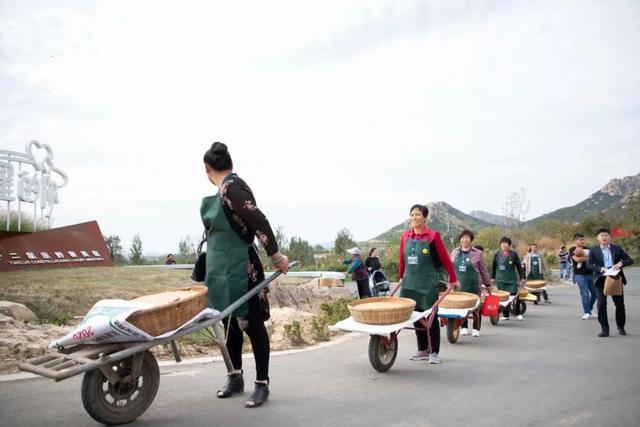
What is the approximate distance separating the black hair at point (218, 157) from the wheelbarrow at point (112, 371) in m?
1.22

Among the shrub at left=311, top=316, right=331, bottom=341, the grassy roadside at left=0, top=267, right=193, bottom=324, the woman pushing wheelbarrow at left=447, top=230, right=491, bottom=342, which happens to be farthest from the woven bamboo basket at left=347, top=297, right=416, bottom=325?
the grassy roadside at left=0, top=267, right=193, bottom=324

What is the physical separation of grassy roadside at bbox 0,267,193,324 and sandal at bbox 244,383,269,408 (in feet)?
17.1

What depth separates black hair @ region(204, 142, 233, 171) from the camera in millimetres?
4711

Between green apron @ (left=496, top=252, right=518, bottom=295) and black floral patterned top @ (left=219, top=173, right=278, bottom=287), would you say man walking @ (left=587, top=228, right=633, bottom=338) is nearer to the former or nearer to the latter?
green apron @ (left=496, top=252, right=518, bottom=295)

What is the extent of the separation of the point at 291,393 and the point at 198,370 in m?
1.41

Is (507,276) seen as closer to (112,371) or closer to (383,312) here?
(383,312)

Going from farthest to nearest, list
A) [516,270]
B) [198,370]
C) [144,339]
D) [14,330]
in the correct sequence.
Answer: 1. [516,270]
2. [14,330]
3. [198,370]
4. [144,339]

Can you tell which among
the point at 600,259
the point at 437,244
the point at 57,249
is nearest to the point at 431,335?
the point at 437,244

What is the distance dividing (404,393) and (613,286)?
544 cm

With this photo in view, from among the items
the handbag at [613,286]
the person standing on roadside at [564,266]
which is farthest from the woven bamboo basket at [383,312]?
the person standing on roadside at [564,266]

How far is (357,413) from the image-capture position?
178 inches

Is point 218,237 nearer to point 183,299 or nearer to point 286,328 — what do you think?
point 183,299

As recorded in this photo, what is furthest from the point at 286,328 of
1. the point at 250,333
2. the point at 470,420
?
the point at 470,420

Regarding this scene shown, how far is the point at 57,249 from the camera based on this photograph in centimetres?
2061
